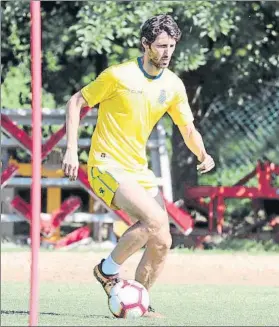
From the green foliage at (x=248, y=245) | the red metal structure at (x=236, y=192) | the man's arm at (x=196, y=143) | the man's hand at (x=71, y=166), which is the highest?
the man's hand at (x=71, y=166)

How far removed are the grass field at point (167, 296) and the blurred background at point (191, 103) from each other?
9.17 ft

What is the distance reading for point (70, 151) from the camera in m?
8.05

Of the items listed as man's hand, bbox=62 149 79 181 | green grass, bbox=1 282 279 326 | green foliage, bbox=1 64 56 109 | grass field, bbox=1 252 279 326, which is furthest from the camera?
green foliage, bbox=1 64 56 109

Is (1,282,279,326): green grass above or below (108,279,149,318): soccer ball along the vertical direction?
below

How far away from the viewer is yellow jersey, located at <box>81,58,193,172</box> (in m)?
8.61

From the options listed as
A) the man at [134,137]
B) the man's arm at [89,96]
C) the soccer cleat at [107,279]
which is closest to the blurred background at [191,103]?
the soccer cleat at [107,279]

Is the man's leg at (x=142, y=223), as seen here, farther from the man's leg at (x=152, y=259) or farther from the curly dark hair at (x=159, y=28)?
the curly dark hair at (x=159, y=28)

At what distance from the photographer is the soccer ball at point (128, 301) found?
335 inches

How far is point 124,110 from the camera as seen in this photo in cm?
862

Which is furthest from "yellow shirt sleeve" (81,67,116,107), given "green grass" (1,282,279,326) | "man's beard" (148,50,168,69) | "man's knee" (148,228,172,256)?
"green grass" (1,282,279,326)

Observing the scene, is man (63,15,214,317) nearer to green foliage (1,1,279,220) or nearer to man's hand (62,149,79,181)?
man's hand (62,149,79,181)

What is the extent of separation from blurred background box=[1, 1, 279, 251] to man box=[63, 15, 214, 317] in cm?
877

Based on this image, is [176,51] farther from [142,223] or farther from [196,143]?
[142,223]

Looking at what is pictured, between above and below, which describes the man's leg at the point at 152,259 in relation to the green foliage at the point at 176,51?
above
